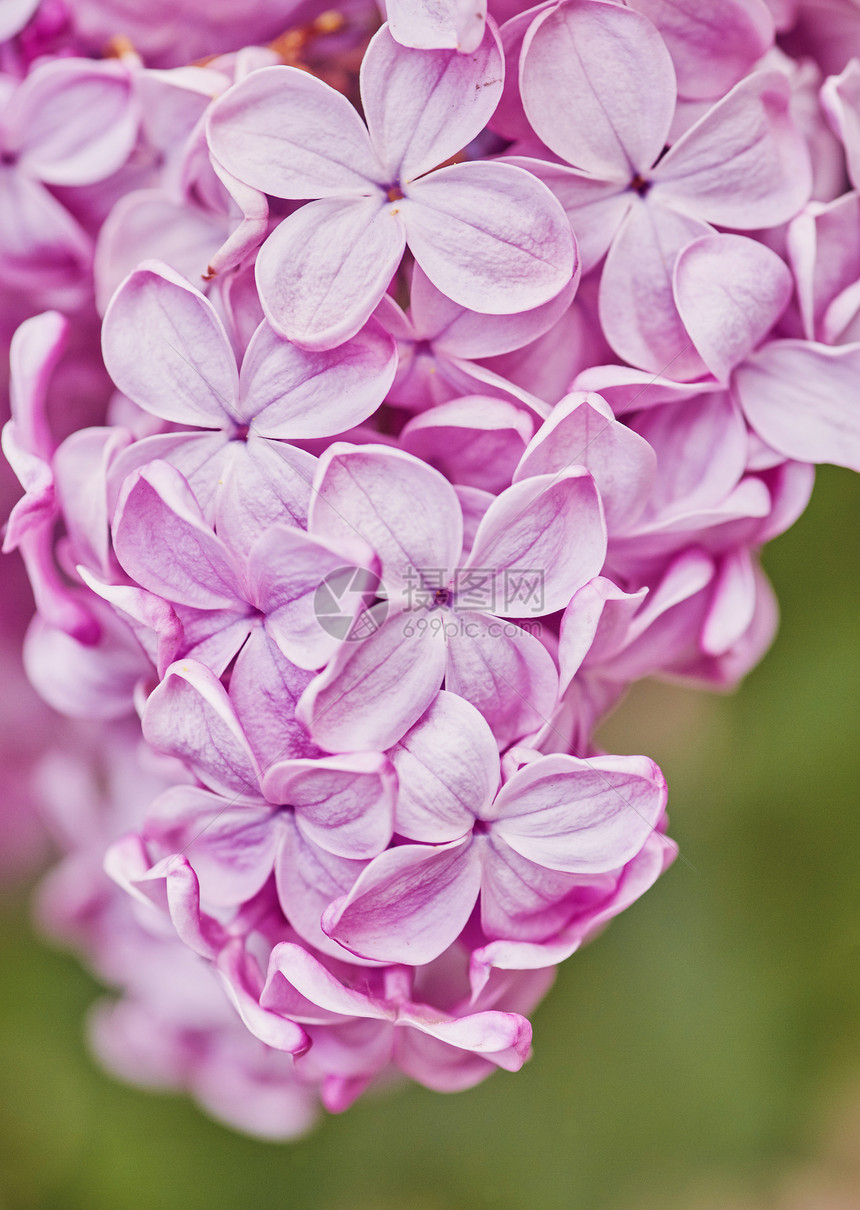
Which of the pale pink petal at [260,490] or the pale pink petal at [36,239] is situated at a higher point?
the pale pink petal at [36,239]

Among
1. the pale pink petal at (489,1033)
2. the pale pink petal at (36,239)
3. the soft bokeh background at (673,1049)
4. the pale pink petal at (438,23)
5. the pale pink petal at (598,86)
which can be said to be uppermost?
the pale pink petal at (438,23)

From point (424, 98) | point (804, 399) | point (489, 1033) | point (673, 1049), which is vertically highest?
point (424, 98)

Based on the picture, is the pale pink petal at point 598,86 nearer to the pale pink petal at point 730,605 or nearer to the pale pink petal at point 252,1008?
the pale pink petal at point 730,605

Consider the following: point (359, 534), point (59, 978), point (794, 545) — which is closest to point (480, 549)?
point (359, 534)

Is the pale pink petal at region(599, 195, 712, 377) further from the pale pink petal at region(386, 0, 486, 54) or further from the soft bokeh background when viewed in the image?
the soft bokeh background

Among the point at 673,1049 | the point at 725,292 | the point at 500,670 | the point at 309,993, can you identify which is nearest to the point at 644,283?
the point at 725,292

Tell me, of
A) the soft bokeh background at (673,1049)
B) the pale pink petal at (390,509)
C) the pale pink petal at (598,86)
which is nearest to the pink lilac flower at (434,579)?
the pale pink petal at (390,509)

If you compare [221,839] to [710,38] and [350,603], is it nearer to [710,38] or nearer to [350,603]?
[350,603]

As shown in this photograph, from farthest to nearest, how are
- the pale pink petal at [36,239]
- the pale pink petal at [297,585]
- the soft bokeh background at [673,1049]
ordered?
the soft bokeh background at [673,1049], the pale pink petal at [36,239], the pale pink petal at [297,585]

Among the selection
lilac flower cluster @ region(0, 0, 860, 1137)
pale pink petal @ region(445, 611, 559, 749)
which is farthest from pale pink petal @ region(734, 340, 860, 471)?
pale pink petal @ region(445, 611, 559, 749)
